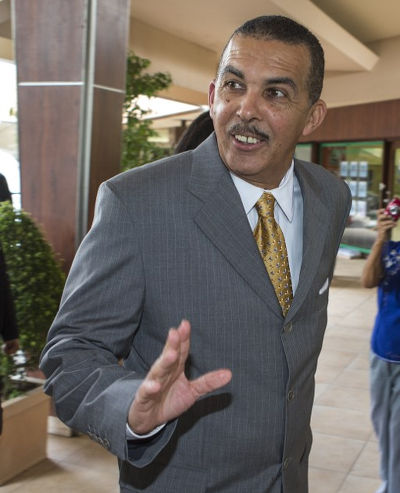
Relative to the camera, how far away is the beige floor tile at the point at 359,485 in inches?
151

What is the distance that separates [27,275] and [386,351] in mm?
2015

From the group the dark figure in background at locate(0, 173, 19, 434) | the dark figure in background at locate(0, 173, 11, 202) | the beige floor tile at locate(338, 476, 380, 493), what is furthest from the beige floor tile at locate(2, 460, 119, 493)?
the dark figure in background at locate(0, 173, 11, 202)

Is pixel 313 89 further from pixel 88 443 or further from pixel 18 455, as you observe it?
pixel 88 443

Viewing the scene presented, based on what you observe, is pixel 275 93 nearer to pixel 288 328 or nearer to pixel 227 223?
pixel 227 223

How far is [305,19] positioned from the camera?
8.67m

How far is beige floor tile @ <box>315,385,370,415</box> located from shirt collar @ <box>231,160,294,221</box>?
3932 mm

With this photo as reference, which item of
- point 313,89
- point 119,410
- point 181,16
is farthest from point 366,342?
point 119,410

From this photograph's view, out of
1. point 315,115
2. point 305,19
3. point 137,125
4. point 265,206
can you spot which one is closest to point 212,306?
point 265,206

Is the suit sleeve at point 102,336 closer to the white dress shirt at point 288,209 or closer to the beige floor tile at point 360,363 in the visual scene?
the white dress shirt at point 288,209

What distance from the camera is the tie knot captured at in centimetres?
150

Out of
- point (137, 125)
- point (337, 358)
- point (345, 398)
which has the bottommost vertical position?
point (345, 398)

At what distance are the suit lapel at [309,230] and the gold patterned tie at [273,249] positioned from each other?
0.09ft

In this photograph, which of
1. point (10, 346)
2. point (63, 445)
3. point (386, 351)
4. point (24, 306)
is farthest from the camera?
point (63, 445)

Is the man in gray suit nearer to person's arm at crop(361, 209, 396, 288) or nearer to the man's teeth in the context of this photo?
the man's teeth
